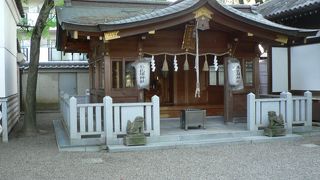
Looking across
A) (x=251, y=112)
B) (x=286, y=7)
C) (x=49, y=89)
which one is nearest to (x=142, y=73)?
(x=251, y=112)

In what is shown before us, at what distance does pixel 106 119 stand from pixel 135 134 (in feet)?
2.80

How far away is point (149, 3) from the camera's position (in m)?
14.6

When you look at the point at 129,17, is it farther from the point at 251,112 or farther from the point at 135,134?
the point at 251,112

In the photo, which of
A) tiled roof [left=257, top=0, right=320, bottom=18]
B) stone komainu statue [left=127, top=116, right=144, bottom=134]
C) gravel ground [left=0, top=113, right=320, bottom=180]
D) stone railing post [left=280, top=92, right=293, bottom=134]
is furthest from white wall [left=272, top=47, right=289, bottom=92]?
stone komainu statue [left=127, top=116, right=144, bottom=134]

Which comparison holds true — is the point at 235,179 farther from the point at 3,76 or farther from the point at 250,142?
the point at 3,76

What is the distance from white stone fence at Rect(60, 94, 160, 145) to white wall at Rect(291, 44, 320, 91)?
657cm

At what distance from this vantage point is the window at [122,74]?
1166 centimetres

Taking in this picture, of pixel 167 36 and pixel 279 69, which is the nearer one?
pixel 167 36

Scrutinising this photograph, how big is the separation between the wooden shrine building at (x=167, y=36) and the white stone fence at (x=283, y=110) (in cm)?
144

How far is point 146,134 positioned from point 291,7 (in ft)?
24.1

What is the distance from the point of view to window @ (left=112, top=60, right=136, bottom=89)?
11.7m

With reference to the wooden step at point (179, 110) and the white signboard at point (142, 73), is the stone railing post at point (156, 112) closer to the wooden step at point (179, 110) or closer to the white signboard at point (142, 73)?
the white signboard at point (142, 73)

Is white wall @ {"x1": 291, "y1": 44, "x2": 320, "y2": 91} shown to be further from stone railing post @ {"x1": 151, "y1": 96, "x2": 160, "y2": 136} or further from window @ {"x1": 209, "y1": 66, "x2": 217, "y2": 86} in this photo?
stone railing post @ {"x1": 151, "y1": 96, "x2": 160, "y2": 136}

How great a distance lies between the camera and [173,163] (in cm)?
832
